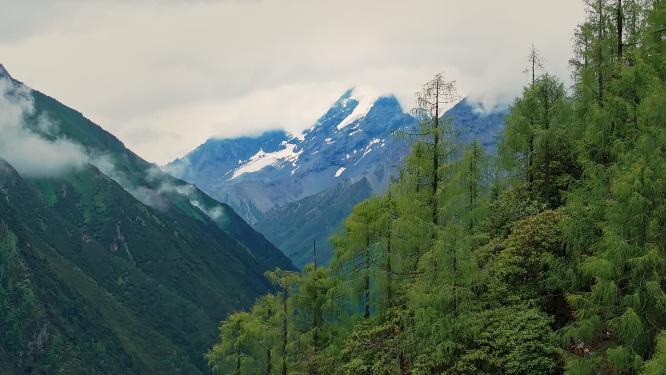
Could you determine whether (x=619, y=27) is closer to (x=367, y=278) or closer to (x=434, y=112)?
(x=434, y=112)

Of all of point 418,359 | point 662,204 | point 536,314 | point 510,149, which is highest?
point 510,149

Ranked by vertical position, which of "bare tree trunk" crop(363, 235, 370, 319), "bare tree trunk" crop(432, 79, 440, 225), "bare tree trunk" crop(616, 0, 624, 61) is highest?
"bare tree trunk" crop(616, 0, 624, 61)

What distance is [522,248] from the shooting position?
36.7 meters

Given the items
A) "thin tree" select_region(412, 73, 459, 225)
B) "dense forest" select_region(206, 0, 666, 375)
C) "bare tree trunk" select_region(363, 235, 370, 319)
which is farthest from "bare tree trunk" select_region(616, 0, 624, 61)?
"bare tree trunk" select_region(363, 235, 370, 319)

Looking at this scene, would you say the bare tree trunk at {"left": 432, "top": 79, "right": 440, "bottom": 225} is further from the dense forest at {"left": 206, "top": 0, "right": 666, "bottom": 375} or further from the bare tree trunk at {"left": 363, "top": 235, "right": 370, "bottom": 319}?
the bare tree trunk at {"left": 363, "top": 235, "right": 370, "bottom": 319}

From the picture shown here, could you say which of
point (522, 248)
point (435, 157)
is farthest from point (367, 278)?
point (522, 248)

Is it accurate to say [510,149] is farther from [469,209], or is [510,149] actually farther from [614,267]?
[614,267]

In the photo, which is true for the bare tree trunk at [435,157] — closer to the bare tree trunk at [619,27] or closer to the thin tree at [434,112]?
the thin tree at [434,112]

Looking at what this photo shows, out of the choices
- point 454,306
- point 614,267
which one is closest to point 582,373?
point 614,267

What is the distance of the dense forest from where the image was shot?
97.1 ft

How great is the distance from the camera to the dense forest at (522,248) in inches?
1166

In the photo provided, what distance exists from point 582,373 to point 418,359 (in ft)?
29.2

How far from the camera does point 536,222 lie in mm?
37438

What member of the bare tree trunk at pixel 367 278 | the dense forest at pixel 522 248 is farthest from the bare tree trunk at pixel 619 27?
the bare tree trunk at pixel 367 278
